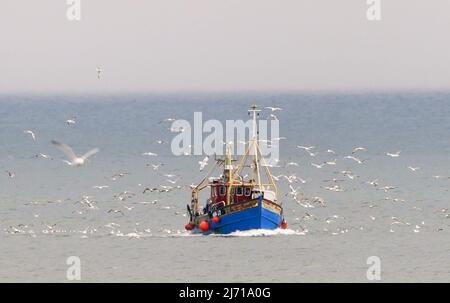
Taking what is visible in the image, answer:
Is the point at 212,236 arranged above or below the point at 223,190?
below

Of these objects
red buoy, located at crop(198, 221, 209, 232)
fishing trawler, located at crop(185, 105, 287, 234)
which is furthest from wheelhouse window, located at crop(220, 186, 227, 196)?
red buoy, located at crop(198, 221, 209, 232)

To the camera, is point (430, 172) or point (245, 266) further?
point (430, 172)

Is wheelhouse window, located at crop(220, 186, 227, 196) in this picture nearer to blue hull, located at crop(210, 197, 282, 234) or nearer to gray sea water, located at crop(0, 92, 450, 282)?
blue hull, located at crop(210, 197, 282, 234)

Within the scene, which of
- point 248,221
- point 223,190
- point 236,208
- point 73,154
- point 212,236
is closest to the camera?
point 73,154

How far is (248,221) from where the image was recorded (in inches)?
4262

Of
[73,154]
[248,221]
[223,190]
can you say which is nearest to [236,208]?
[248,221]

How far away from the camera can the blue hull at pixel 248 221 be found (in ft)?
354

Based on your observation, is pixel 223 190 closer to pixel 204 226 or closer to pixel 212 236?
pixel 204 226
